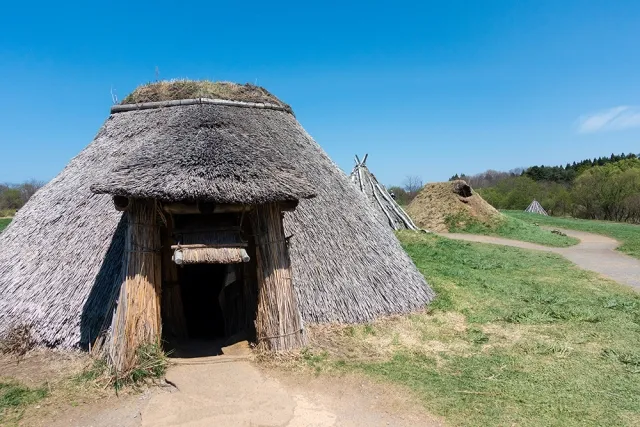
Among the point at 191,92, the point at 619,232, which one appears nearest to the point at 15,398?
the point at 191,92

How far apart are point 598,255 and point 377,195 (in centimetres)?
896

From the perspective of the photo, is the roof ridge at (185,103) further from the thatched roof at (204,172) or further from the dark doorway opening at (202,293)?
the dark doorway opening at (202,293)

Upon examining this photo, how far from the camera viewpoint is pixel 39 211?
315 inches

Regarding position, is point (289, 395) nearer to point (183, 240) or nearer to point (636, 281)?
point (183, 240)

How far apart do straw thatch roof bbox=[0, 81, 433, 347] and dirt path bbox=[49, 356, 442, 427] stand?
1.57 meters

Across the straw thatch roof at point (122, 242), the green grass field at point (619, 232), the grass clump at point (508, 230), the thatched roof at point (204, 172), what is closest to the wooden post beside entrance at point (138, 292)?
the thatched roof at point (204, 172)

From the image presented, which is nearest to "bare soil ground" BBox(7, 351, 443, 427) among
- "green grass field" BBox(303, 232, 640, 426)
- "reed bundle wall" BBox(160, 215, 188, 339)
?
"green grass field" BBox(303, 232, 640, 426)

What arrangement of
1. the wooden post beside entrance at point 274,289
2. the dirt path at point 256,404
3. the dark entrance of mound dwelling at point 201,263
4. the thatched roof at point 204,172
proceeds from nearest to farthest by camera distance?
the dirt path at point 256,404 → the thatched roof at point 204,172 → the dark entrance of mound dwelling at point 201,263 → the wooden post beside entrance at point 274,289

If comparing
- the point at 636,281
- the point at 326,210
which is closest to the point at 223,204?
the point at 326,210

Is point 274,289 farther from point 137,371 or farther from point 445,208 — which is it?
point 445,208

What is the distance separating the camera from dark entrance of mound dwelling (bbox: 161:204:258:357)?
5.70 m

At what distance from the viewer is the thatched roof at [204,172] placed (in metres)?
5.31

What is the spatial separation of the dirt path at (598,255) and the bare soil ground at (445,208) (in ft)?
5.70

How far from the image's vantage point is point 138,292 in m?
5.47
